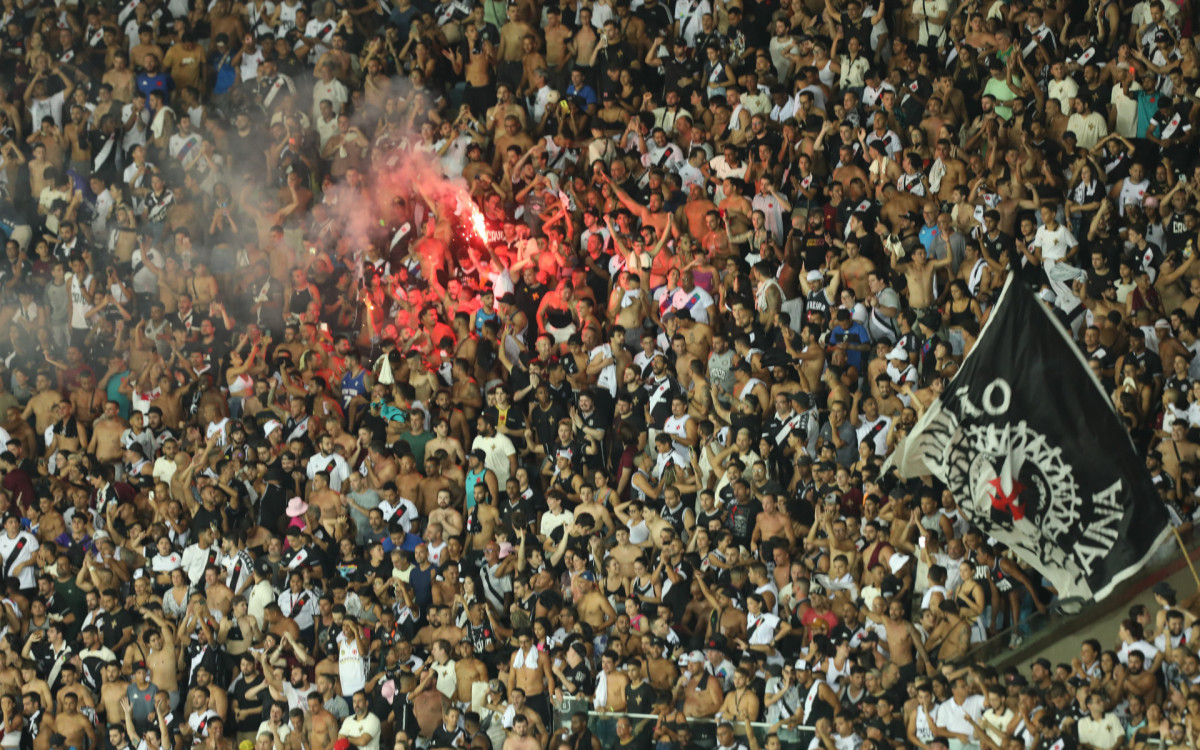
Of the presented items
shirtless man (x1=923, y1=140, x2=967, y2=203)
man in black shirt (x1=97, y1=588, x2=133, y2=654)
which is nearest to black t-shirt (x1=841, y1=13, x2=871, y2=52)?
shirtless man (x1=923, y1=140, x2=967, y2=203)

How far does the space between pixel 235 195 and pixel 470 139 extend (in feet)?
8.69

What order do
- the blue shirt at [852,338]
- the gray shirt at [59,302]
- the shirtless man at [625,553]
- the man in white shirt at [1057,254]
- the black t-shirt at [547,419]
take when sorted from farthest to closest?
the gray shirt at [59,302] < the black t-shirt at [547,419] < the blue shirt at [852,338] < the man in white shirt at [1057,254] < the shirtless man at [625,553]

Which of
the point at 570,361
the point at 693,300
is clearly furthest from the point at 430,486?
the point at 693,300

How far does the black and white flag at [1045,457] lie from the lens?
1065 centimetres

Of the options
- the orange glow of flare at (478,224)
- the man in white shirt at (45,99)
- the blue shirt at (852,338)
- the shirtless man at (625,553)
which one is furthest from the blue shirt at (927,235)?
the man in white shirt at (45,99)

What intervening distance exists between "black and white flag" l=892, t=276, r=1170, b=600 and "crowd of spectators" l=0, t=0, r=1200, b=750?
1.93 meters

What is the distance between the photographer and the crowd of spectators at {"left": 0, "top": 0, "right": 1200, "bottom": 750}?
14.5m

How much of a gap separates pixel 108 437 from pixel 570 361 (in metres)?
4.63

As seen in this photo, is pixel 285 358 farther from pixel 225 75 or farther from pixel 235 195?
pixel 225 75

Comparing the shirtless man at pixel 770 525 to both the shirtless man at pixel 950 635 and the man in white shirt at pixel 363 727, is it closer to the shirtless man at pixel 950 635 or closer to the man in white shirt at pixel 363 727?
the shirtless man at pixel 950 635

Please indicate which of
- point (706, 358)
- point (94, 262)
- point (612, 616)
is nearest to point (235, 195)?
point (94, 262)

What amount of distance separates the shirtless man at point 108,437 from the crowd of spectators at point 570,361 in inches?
1.5

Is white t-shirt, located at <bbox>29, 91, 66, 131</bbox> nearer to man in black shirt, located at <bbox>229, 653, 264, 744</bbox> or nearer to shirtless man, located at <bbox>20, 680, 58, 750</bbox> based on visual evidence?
shirtless man, located at <bbox>20, 680, 58, 750</bbox>

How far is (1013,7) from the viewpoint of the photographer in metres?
18.0
